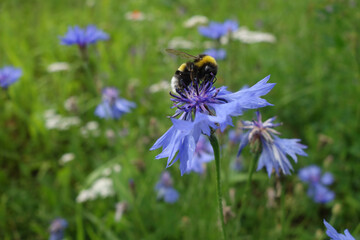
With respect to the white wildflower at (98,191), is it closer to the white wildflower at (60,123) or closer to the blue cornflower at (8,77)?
the white wildflower at (60,123)

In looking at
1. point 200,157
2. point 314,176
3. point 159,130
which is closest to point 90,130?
point 159,130

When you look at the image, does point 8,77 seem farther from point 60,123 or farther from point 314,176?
point 314,176

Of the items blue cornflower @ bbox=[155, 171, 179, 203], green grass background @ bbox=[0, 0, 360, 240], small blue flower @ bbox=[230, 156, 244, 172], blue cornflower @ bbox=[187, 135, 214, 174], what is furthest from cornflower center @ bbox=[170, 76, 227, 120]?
small blue flower @ bbox=[230, 156, 244, 172]

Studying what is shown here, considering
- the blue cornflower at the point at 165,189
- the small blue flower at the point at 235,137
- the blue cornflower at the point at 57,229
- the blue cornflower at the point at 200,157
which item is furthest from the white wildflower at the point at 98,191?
the small blue flower at the point at 235,137

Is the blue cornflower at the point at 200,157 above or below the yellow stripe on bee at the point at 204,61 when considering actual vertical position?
below

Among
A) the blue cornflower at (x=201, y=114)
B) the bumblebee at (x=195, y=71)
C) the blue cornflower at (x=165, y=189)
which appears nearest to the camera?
the blue cornflower at (x=201, y=114)
